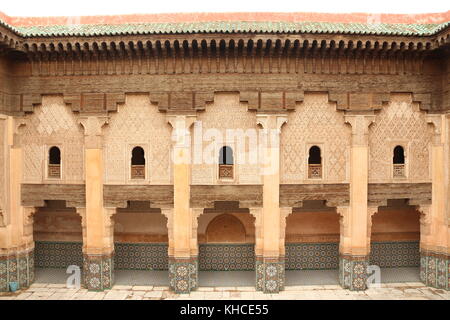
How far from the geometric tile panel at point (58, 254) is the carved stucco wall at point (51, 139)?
7.13 ft

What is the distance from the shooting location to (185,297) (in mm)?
6875

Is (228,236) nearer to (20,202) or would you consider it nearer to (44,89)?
(20,202)

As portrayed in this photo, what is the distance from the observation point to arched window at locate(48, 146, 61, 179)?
737 centimetres

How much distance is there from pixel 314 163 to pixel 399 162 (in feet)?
6.94

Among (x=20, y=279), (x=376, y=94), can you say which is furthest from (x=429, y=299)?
(x=20, y=279)

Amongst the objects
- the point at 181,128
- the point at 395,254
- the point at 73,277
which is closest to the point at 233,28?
the point at 181,128

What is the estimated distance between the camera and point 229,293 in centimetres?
707

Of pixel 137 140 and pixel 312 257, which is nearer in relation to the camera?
pixel 137 140

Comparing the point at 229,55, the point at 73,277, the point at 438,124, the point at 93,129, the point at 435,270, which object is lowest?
the point at 73,277

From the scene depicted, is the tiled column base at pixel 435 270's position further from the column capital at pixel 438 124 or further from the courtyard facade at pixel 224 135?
the column capital at pixel 438 124

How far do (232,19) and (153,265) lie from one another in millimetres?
6828

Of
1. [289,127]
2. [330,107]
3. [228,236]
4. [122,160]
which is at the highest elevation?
[330,107]

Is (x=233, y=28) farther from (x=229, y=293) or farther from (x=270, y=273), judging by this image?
(x=229, y=293)

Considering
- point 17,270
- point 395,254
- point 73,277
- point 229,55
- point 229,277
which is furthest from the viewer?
point 395,254
